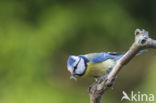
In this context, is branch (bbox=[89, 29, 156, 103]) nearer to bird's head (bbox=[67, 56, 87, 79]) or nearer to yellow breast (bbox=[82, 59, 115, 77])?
bird's head (bbox=[67, 56, 87, 79])

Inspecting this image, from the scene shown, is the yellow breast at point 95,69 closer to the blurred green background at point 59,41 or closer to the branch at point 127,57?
the branch at point 127,57

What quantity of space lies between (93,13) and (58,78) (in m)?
0.59

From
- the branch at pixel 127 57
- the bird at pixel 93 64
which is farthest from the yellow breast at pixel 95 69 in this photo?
the branch at pixel 127 57

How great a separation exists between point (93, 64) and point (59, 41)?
1605 mm

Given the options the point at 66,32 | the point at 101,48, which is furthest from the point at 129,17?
the point at 66,32

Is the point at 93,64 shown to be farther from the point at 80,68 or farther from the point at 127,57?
the point at 127,57

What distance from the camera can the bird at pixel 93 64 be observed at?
1332 millimetres

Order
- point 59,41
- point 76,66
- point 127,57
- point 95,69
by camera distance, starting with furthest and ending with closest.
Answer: point 59,41
point 95,69
point 76,66
point 127,57

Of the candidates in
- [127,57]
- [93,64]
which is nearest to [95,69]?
[93,64]

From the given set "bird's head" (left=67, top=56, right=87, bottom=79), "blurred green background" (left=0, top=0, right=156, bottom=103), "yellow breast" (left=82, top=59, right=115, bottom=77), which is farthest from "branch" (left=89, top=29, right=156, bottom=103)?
"blurred green background" (left=0, top=0, right=156, bottom=103)

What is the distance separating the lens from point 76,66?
1.33 meters

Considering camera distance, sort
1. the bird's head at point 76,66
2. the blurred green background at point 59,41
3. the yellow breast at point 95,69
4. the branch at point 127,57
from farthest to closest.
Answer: the blurred green background at point 59,41 < the yellow breast at point 95,69 < the bird's head at point 76,66 < the branch at point 127,57

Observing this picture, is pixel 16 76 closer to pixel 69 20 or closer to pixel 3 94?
pixel 3 94

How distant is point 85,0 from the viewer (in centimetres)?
334
